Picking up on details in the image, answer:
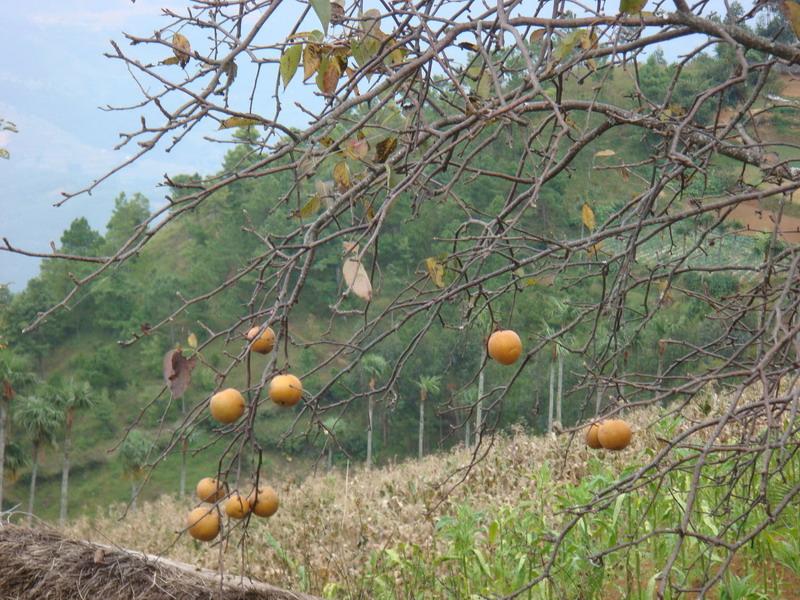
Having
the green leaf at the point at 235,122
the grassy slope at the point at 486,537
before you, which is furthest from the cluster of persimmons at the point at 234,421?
the green leaf at the point at 235,122

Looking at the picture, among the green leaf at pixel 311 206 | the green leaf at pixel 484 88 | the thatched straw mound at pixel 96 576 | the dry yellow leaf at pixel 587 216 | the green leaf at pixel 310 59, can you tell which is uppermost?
the green leaf at pixel 484 88

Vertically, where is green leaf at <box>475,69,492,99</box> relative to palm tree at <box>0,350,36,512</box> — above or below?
below

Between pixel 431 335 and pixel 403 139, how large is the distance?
36.1 metres

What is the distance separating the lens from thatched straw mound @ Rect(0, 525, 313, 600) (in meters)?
3.59

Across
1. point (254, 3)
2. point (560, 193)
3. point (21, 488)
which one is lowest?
point (21, 488)

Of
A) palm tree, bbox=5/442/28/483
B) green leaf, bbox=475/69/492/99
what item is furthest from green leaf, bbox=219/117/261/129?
palm tree, bbox=5/442/28/483

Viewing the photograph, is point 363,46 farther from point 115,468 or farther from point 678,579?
point 115,468

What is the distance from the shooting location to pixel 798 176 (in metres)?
2.07

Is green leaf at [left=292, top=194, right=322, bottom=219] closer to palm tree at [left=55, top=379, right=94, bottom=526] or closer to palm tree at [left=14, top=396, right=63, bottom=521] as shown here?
palm tree at [left=14, top=396, right=63, bottom=521]

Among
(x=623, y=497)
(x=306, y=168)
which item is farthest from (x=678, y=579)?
(x=306, y=168)

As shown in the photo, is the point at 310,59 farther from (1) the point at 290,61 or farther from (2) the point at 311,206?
(2) the point at 311,206

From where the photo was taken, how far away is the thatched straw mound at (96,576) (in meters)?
3.59

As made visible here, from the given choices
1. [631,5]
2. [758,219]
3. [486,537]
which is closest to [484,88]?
[631,5]

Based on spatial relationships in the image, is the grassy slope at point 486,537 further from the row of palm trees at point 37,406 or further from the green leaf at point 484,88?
the row of palm trees at point 37,406
